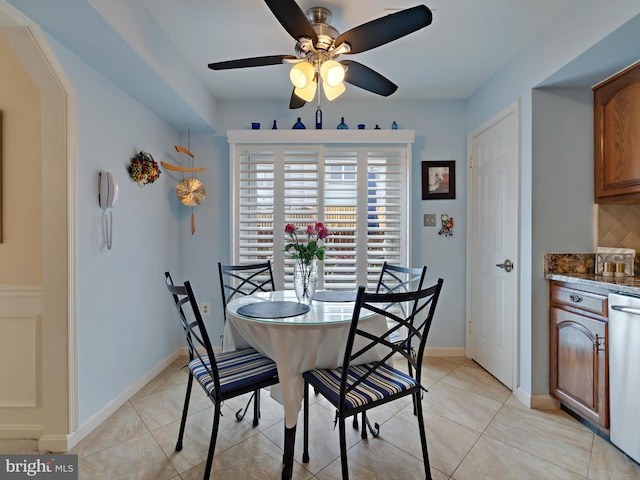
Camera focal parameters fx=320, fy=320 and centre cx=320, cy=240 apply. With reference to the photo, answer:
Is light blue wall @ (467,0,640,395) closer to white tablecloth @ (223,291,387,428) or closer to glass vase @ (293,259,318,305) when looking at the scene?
white tablecloth @ (223,291,387,428)

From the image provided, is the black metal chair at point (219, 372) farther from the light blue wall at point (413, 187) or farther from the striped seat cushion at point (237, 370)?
the light blue wall at point (413, 187)

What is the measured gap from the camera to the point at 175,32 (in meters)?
2.12

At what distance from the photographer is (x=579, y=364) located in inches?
80.3

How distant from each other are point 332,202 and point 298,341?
175cm

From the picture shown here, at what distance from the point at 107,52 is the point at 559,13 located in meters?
2.68

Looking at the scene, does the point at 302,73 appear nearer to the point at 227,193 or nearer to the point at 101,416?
the point at 227,193

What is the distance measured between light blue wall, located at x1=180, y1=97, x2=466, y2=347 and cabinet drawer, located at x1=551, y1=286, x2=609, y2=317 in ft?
3.34

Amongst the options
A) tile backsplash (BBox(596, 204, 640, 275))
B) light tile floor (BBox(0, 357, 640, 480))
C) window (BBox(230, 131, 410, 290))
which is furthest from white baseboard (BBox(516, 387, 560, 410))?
window (BBox(230, 131, 410, 290))

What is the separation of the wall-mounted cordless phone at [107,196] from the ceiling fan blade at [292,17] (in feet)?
4.82

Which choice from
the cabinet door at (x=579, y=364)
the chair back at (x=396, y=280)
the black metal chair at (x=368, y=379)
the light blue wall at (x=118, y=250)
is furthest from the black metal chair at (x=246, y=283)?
the cabinet door at (x=579, y=364)

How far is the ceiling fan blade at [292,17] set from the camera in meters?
1.36

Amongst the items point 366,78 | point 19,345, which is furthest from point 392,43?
point 19,345

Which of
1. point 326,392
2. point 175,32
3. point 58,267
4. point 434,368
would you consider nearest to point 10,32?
point 175,32

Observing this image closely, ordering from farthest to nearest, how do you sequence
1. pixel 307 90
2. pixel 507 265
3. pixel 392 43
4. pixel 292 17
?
pixel 507 265, pixel 392 43, pixel 307 90, pixel 292 17
